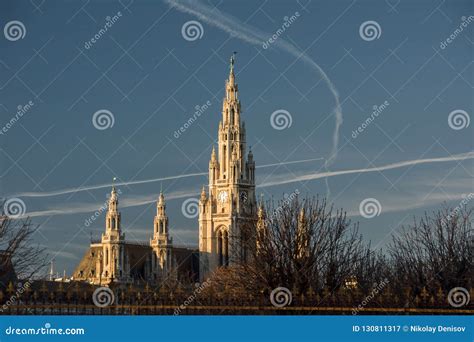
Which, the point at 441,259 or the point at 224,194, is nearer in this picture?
the point at 441,259

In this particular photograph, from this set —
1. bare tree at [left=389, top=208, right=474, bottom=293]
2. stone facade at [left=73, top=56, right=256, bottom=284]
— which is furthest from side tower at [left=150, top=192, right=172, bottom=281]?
bare tree at [left=389, top=208, right=474, bottom=293]

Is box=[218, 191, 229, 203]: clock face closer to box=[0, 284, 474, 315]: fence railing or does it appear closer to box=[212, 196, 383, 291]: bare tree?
box=[212, 196, 383, 291]: bare tree

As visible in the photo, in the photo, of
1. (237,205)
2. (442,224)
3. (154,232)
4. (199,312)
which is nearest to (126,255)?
(154,232)

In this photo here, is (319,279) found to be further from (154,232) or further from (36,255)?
(154,232)

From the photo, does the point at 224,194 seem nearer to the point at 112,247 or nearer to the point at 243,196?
the point at 243,196

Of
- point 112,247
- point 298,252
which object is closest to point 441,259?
point 298,252

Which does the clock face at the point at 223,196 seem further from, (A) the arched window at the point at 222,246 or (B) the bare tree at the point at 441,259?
(B) the bare tree at the point at 441,259

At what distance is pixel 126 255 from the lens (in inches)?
7279

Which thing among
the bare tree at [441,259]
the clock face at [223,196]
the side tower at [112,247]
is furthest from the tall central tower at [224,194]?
the bare tree at [441,259]

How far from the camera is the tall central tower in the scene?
178 meters

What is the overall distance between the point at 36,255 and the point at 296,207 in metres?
9.54

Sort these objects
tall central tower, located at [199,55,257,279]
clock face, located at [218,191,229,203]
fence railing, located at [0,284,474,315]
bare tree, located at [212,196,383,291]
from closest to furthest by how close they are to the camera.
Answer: fence railing, located at [0,284,474,315], bare tree, located at [212,196,383,291], tall central tower, located at [199,55,257,279], clock face, located at [218,191,229,203]

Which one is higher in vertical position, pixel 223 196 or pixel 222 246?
pixel 223 196

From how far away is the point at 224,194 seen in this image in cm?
18762
